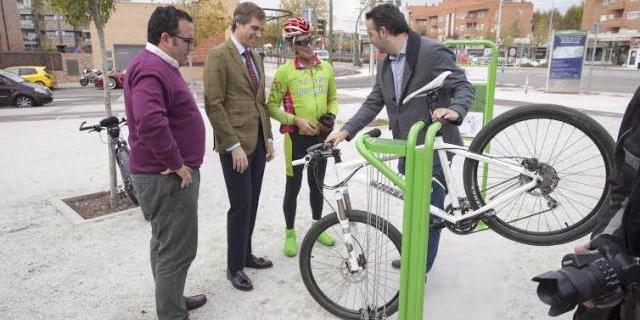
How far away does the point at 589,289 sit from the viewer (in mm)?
1107

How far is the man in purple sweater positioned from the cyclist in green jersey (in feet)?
3.19

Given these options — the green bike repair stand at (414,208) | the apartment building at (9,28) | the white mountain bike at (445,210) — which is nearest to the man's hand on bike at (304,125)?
the white mountain bike at (445,210)

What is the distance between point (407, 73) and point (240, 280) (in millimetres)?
1740

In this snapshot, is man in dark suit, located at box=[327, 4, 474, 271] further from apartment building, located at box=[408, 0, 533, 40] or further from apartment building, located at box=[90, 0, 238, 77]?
apartment building, located at box=[408, 0, 533, 40]

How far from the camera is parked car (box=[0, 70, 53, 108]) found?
14719 mm

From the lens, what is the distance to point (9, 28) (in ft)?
104

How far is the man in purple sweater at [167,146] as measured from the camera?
2.12 meters

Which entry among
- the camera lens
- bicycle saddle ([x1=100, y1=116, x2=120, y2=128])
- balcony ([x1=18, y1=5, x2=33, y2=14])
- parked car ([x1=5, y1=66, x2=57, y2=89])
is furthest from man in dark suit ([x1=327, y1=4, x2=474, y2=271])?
balcony ([x1=18, y1=5, x2=33, y2=14])

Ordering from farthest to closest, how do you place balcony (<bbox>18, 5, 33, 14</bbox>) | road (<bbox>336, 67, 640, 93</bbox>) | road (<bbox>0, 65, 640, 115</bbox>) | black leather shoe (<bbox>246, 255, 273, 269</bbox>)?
balcony (<bbox>18, 5, 33, 14</bbox>)
road (<bbox>336, 67, 640, 93</bbox>)
road (<bbox>0, 65, 640, 115</bbox>)
black leather shoe (<bbox>246, 255, 273, 269</bbox>)

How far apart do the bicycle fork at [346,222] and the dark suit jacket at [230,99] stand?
2.54ft

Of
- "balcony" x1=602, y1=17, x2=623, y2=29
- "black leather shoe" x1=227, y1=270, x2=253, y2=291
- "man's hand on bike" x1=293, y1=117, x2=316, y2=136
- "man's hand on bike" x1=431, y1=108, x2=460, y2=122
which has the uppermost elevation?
"balcony" x1=602, y1=17, x2=623, y2=29

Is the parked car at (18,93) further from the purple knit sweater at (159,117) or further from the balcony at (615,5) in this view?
the balcony at (615,5)

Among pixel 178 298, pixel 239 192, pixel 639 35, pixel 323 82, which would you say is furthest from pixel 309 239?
pixel 639 35

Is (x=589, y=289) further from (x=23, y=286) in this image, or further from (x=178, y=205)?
(x=23, y=286)
